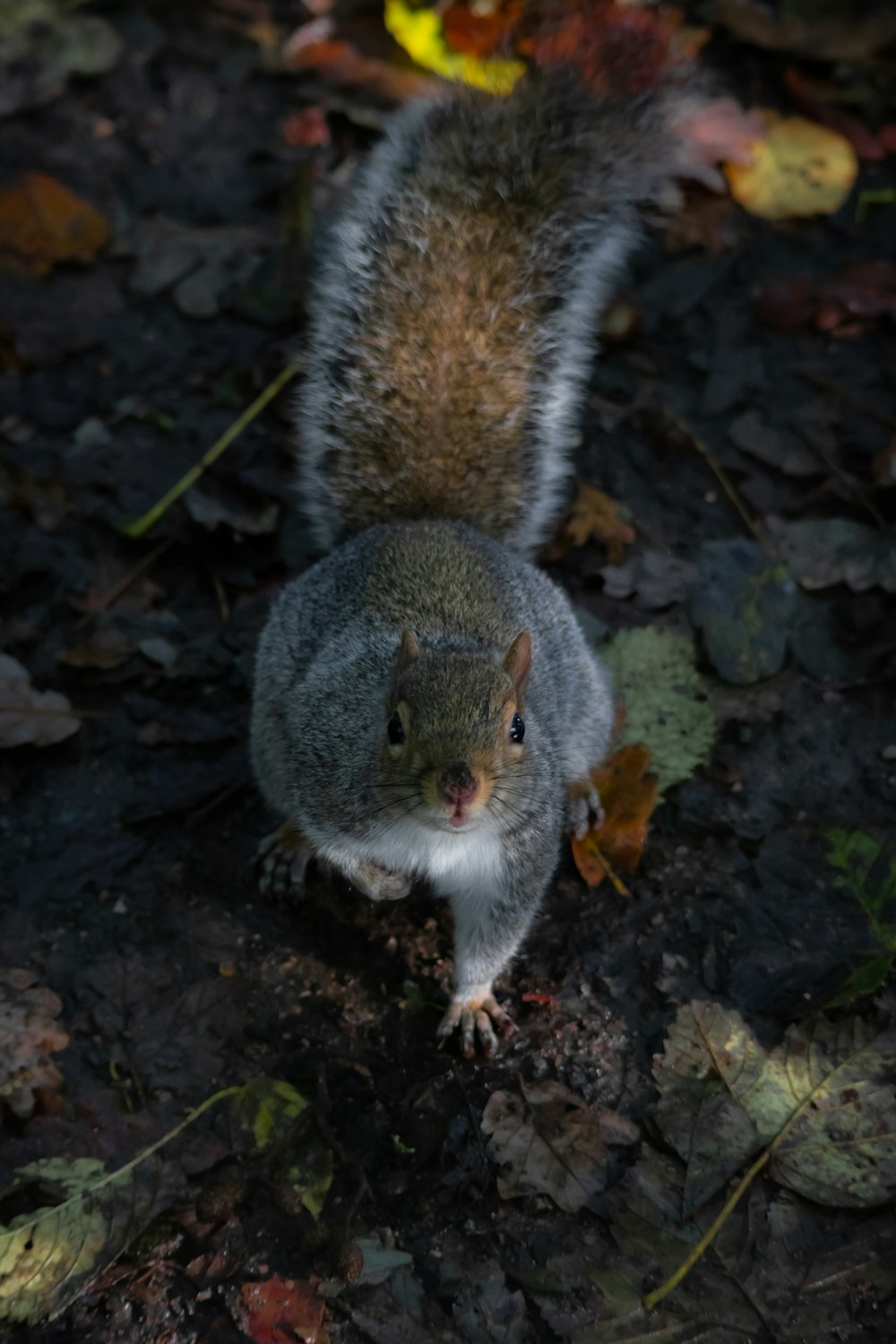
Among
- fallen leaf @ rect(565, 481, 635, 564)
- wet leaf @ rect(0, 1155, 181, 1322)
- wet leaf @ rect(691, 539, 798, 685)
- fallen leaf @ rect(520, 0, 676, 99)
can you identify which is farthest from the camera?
fallen leaf @ rect(565, 481, 635, 564)

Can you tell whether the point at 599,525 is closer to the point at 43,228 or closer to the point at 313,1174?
the point at 313,1174

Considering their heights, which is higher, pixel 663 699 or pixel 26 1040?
pixel 663 699

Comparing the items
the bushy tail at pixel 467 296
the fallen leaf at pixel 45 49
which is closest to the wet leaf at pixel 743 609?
the bushy tail at pixel 467 296

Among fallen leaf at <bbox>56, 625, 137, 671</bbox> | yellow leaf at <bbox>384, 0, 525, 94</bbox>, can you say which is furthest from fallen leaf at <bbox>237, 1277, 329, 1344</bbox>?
yellow leaf at <bbox>384, 0, 525, 94</bbox>

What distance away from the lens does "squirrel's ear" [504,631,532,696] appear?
1934mm

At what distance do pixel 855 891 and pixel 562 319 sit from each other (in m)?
1.30

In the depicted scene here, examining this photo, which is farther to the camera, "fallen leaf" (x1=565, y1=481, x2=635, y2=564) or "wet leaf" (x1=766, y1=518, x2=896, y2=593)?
"fallen leaf" (x1=565, y1=481, x2=635, y2=564)

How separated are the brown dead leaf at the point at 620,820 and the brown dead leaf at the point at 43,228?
2.16 metres

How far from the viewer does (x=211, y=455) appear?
3139 mm

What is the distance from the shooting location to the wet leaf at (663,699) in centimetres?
261

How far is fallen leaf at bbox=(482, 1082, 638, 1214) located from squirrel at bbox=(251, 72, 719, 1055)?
0.44 feet

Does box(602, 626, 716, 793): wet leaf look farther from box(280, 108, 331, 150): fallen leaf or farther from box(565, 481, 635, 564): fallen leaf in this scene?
box(280, 108, 331, 150): fallen leaf

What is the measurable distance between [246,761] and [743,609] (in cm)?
117

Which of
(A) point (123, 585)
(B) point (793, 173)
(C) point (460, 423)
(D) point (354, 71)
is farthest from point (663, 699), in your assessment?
(D) point (354, 71)
